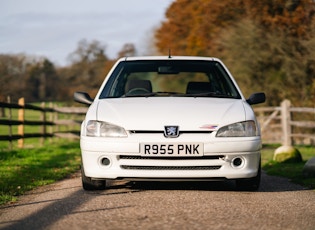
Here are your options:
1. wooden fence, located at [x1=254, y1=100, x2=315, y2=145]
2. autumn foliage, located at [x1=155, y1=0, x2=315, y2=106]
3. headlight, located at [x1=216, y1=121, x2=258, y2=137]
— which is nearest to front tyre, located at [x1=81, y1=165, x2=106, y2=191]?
headlight, located at [x1=216, y1=121, x2=258, y2=137]

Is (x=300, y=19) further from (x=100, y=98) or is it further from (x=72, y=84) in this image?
(x=72, y=84)

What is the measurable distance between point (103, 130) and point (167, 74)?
71.2 inches

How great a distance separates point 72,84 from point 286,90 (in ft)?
91.2

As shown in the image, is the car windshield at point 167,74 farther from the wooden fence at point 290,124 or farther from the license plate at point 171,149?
the wooden fence at point 290,124

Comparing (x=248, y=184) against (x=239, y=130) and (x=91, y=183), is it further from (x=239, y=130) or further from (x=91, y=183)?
(x=91, y=183)

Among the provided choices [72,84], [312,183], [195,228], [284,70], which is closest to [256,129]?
[312,183]

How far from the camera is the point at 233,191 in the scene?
6.59 metres

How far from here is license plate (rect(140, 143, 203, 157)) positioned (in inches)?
235

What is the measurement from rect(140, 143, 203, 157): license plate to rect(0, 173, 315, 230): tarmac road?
431mm

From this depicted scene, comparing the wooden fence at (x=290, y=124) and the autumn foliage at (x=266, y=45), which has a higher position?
the autumn foliage at (x=266, y=45)

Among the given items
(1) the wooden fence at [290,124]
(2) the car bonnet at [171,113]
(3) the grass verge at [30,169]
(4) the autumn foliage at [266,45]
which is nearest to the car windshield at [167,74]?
(2) the car bonnet at [171,113]

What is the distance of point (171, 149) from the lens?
5.98 metres

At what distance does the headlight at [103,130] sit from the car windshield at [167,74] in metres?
0.94

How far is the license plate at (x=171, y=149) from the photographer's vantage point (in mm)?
5977
